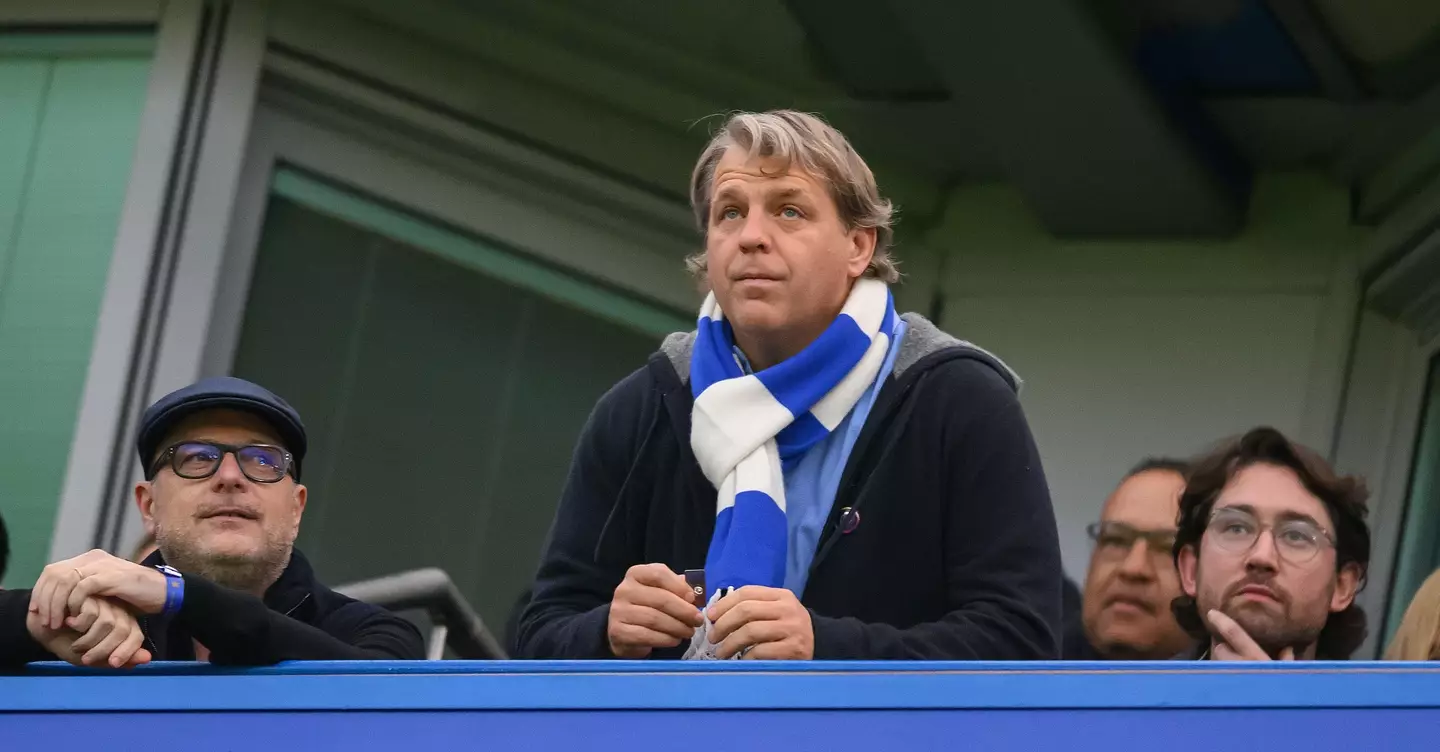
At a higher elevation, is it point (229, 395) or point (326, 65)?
point (326, 65)

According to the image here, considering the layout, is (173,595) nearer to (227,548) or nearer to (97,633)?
(97,633)

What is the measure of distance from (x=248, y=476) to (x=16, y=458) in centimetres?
297

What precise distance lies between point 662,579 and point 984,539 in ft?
1.45

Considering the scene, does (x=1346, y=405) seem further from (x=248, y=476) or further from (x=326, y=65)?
(x=248, y=476)

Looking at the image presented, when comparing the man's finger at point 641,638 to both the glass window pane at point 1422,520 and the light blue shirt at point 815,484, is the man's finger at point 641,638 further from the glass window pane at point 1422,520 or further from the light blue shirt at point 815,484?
the glass window pane at point 1422,520

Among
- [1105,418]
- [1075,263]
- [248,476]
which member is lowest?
[248,476]

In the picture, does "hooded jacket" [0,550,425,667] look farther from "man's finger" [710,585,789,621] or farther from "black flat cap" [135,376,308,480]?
"man's finger" [710,585,789,621]

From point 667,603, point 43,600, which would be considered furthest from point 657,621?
point 43,600

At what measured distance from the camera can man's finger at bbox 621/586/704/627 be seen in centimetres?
262

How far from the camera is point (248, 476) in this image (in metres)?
3.19

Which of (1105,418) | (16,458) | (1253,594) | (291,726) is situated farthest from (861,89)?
(291,726)

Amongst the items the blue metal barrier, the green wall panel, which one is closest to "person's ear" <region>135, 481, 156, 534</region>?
the blue metal barrier

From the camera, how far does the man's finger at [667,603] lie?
2.62 metres

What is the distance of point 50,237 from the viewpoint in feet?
19.9
